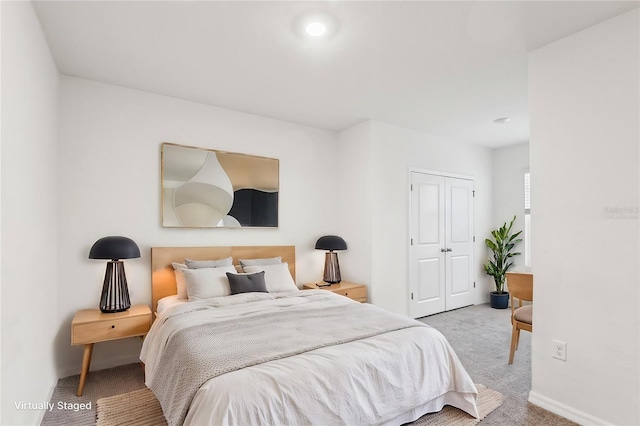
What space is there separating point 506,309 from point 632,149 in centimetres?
378

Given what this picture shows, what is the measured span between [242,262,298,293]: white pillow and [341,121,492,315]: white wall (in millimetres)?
1121

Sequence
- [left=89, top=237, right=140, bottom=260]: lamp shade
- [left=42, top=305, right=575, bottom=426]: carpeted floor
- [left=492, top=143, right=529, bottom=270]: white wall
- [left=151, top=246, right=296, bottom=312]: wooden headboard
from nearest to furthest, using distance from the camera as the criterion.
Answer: [left=42, top=305, right=575, bottom=426]: carpeted floor, [left=89, top=237, right=140, bottom=260]: lamp shade, [left=151, top=246, right=296, bottom=312]: wooden headboard, [left=492, top=143, right=529, bottom=270]: white wall

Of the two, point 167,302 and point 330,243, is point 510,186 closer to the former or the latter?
point 330,243

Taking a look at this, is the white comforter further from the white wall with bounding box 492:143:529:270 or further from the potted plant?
the white wall with bounding box 492:143:529:270

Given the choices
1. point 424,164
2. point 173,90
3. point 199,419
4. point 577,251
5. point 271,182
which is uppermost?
point 173,90

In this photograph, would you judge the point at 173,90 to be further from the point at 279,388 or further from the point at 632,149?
the point at 632,149

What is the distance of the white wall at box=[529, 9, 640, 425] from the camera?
2.04 meters

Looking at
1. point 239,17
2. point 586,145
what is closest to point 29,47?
point 239,17

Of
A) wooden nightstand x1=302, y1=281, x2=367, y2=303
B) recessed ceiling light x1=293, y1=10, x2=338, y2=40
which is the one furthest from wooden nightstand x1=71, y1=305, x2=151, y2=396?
recessed ceiling light x1=293, y1=10, x2=338, y2=40

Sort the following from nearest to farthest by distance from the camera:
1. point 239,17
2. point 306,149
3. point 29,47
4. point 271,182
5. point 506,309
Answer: point 29,47 < point 239,17 < point 271,182 < point 306,149 < point 506,309

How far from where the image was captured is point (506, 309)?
518 centimetres

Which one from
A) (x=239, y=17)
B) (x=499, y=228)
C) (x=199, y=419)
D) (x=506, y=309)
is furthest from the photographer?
(x=499, y=228)

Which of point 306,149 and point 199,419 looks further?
point 306,149

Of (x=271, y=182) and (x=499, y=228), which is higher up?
(x=271, y=182)
